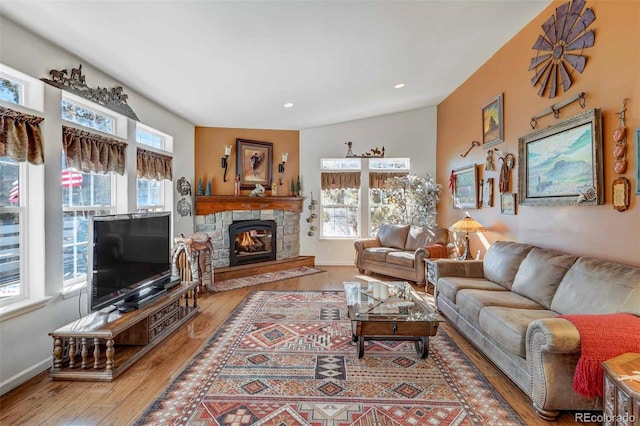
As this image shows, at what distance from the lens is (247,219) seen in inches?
240

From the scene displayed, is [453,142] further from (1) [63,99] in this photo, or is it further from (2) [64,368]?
(2) [64,368]

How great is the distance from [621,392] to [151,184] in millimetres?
5298

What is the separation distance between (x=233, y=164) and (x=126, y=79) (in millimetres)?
2752

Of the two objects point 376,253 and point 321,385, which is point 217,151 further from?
point 321,385

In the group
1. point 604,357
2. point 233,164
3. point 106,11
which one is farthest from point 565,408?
point 233,164

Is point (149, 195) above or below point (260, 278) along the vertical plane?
above

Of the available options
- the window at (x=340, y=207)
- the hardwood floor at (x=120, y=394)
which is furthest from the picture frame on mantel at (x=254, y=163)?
the hardwood floor at (x=120, y=394)

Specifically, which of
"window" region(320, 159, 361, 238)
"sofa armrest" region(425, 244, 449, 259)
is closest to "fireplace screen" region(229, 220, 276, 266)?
"window" region(320, 159, 361, 238)

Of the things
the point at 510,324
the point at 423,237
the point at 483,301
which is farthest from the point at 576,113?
the point at 423,237

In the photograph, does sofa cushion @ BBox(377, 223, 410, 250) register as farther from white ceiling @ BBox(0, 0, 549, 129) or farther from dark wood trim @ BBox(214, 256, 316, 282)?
white ceiling @ BBox(0, 0, 549, 129)

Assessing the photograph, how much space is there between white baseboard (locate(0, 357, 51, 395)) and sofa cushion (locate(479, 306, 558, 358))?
363cm

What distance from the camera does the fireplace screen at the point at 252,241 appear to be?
234 inches

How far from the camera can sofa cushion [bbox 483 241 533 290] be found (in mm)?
3271

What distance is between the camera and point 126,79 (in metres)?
3.50
